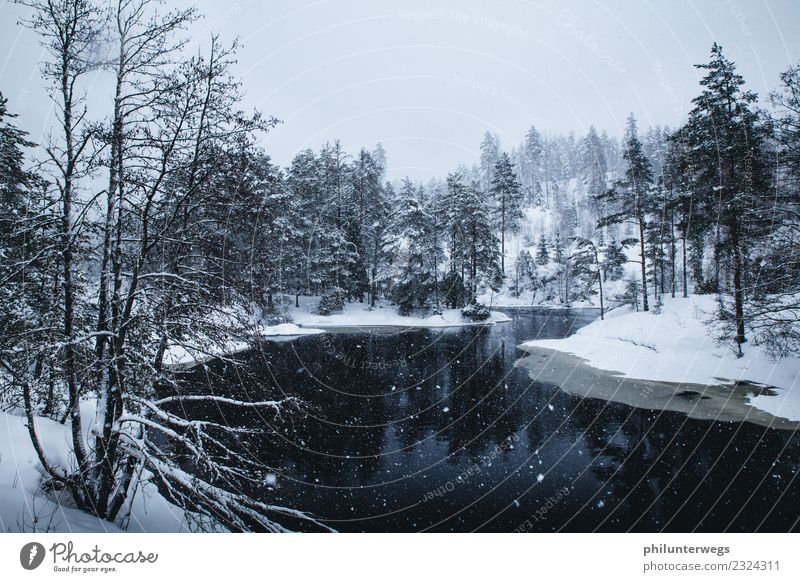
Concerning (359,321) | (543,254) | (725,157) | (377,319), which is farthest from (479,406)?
(543,254)

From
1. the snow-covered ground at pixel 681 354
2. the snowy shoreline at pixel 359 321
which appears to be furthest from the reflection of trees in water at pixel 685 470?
the snowy shoreline at pixel 359 321

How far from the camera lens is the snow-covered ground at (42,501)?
400 centimetres

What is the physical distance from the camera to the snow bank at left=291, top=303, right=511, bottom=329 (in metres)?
34.0

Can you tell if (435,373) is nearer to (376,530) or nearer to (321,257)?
(376,530)

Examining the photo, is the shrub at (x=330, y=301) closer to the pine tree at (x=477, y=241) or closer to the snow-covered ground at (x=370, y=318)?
the snow-covered ground at (x=370, y=318)

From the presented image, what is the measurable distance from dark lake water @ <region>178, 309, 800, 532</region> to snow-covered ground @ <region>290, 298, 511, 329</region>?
59.2 ft

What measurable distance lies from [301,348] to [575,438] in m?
17.7

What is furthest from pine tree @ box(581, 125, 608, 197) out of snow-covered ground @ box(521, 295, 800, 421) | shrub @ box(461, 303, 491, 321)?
snow-covered ground @ box(521, 295, 800, 421)

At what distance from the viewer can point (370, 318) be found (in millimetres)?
36625

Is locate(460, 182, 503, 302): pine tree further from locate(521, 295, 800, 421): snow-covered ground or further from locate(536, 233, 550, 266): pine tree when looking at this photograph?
locate(536, 233, 550, 266): pine tree

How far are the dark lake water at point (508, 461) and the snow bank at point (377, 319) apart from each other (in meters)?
18.0

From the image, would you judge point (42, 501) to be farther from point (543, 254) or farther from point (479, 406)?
point (543, 254)

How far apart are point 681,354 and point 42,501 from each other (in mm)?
22600
